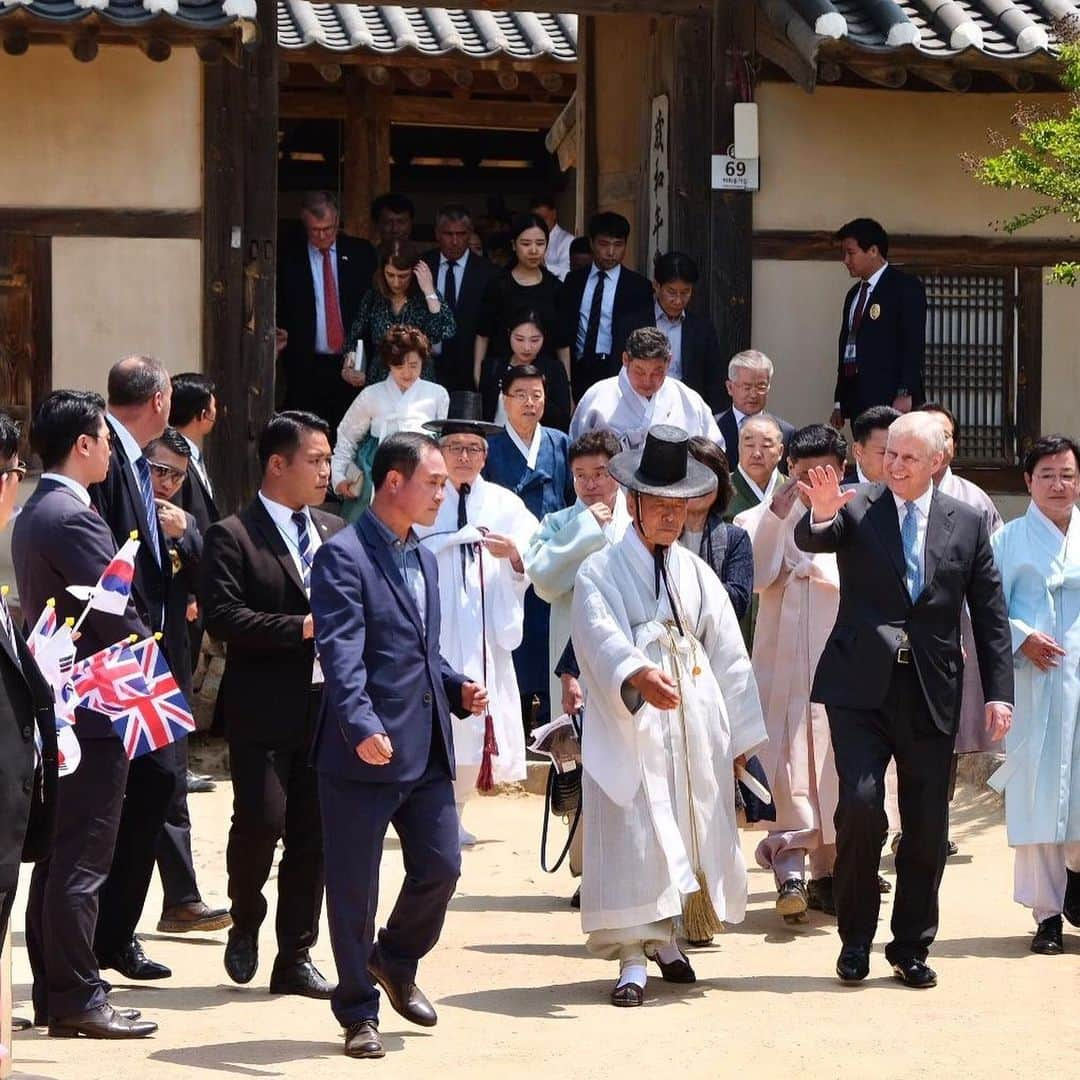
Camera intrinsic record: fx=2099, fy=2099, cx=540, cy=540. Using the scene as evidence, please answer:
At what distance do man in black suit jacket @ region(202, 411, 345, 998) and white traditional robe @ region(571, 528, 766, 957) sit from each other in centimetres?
93

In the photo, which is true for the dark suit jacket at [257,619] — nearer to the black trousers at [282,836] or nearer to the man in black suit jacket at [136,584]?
the black trousers at [282,836]

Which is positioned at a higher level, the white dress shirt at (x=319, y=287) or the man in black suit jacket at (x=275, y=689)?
the white dress shirt at (x=319, y=287)

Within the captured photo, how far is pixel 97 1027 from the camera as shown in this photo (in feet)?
20.6

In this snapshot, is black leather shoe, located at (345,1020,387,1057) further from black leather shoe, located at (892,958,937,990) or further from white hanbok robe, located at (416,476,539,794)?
white hanbok robe, located at (416,476,539,794)

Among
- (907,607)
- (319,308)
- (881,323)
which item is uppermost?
(319,308)

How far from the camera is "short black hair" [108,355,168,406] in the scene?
6941 millimetres

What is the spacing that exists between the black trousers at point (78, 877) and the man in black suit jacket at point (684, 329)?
5703 mm

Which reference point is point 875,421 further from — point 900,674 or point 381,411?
point 381,411

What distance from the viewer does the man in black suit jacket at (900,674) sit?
23.5 ft

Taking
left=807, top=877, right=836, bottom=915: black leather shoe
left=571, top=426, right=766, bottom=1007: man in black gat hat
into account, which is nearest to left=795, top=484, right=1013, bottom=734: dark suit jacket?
left=571, top=426, right=766, bottom=1007: man in black gat hat

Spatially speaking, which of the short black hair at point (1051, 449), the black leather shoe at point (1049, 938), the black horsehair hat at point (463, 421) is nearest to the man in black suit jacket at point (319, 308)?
the black horsehair hat at point (463, 421)

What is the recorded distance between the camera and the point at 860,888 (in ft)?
23.5

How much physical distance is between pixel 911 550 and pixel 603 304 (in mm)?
4837

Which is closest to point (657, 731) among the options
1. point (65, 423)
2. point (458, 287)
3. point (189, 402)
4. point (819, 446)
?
point (819, 446)
